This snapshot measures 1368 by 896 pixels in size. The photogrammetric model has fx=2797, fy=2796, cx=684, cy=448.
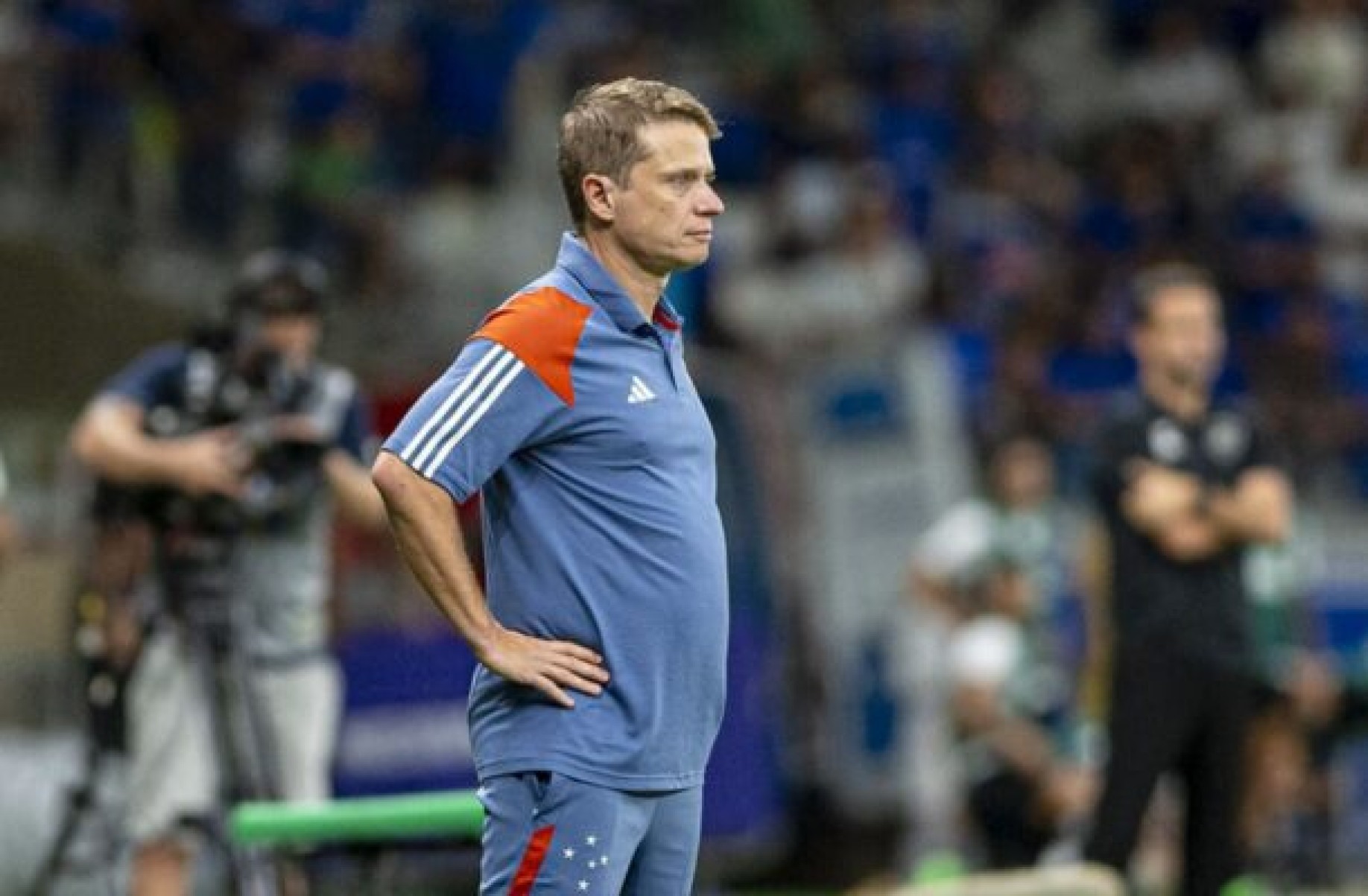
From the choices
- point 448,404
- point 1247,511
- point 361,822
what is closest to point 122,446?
point 361,822

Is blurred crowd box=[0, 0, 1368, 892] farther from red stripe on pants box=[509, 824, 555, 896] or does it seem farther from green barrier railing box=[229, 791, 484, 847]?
red stripe on pants box=[509, 824, 555, 896]

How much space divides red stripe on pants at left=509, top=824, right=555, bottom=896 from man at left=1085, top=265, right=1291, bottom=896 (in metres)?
4.02

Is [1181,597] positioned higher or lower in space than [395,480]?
lower

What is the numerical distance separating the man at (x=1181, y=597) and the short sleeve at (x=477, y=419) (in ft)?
13.3

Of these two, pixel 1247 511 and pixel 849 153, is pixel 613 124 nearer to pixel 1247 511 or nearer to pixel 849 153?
pixel 1247 511

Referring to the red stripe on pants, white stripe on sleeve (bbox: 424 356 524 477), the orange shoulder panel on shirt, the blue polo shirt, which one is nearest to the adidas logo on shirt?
the blue polo shirt

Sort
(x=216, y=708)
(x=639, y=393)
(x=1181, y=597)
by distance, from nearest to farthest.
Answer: (x=639, y=393), (x=216, y=708), (x=1181, y=597)

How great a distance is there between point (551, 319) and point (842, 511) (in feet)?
29.2

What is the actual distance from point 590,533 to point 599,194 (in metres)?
0.60

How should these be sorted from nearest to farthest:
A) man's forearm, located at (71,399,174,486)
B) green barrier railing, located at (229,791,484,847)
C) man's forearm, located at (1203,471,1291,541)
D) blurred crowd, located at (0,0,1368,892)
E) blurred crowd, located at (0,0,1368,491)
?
green barrier railing, located at (229,791,484,847)
man's forearm, located at (71,399,174,486)
man's forearm, located at (1203,471,1291,541)
blurred crowd, located at (0,0,1368,892)
blurred crowd, located at (0,0,1368,491)

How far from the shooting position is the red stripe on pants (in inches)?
188

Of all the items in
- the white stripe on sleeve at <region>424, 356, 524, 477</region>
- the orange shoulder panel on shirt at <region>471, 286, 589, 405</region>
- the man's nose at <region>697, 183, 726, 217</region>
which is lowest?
the white stripe on sleeve at <region>424, 356, 524, 477</region>

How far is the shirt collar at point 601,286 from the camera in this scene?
4.95 meters

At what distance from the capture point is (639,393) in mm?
4910
